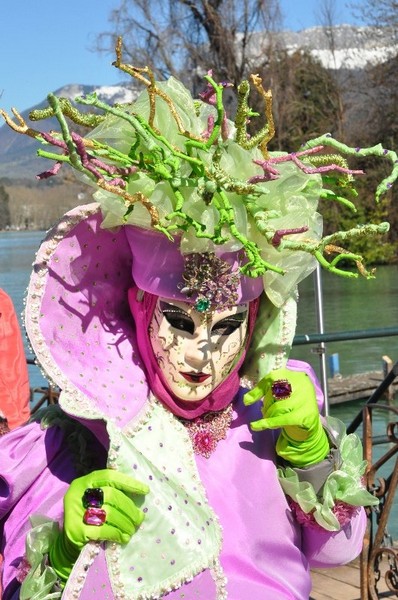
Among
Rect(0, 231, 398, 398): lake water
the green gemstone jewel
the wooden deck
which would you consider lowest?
Rect(0, 231, 398, 398): lake water

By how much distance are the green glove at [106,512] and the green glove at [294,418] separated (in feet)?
1.15

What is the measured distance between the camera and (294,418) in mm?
1918

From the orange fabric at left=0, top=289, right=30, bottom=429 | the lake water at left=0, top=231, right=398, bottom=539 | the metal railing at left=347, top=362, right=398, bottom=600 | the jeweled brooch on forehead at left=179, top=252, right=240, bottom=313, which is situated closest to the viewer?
the jeweled brooch on forehead at left=179, top=252, right=240, bottom=313

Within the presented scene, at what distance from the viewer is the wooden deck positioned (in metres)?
2.95

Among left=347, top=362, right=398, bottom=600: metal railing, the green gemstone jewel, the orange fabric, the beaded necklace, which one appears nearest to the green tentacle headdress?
the green gemstone jewel

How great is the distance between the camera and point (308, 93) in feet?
93.6

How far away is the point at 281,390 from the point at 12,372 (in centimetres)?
132

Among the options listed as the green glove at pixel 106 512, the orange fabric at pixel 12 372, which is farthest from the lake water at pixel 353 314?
the green glove at pixel 106 512

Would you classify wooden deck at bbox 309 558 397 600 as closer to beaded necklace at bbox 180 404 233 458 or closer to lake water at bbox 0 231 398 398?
beaded necklace at bbox 180 404 233 458

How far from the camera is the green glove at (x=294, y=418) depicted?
75.9 inches

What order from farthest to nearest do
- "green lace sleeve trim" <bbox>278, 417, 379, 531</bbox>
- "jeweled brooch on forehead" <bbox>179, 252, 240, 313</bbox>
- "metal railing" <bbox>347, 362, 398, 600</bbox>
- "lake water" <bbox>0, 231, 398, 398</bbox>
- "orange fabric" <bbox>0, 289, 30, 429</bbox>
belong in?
"lake water" <bbox>0, 231, 398, 398</bbox> < "orange fabric" <bbox>0, 289, 30, 429</bbox> < "metal railing" <bbox>347, 362, 398, 600</bbox> < "green lace sleeve trim" <bbox>278, 417, 379, 531</bbox> < "jeweled brooch on forehead" <bbox>179, 252, 240, 313</bbox>

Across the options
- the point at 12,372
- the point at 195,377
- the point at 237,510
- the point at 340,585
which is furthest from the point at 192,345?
the point at 340,585

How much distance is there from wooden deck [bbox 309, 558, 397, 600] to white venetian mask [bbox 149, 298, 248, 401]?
4.25 feet

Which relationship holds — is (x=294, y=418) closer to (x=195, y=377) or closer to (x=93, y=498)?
(x=195, y=377)
